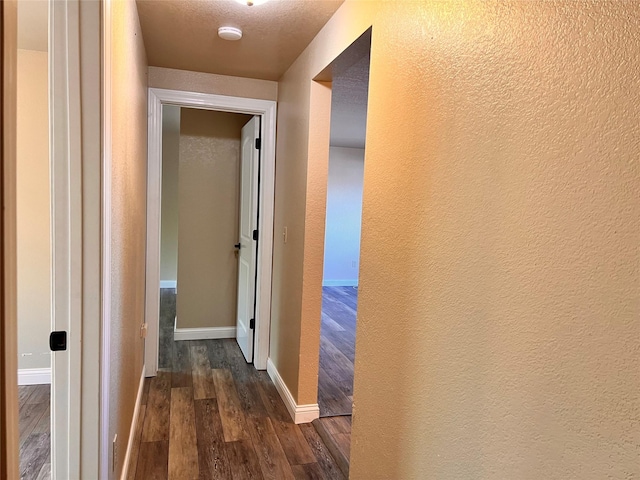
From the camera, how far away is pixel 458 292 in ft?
3.61

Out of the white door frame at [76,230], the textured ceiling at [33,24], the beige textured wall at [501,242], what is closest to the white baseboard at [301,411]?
the beige textured wall at [501,242]

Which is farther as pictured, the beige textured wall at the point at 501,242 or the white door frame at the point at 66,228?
the white door frame at the point at 66,228

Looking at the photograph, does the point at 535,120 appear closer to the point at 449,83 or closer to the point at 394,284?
the point at 449,83

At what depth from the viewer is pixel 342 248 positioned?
706cm

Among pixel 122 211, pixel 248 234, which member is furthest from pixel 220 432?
pixel 248 234

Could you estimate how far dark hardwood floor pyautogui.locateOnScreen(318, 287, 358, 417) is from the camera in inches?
110

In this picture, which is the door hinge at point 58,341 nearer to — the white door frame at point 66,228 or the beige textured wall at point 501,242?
the white door frame at point 66,228

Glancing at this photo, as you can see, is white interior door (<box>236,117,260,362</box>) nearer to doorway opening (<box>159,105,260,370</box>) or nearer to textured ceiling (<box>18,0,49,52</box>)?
doorway opening (<box>159,105,260,370</box>)

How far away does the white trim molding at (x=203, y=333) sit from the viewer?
13.0 ft

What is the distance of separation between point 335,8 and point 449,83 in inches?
42.3

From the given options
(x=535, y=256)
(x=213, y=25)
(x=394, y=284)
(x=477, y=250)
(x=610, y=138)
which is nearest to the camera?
(x=610, y=138)

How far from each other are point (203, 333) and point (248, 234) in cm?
119

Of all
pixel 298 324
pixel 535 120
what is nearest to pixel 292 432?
pixel 298 324

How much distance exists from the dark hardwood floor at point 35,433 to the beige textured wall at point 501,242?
1.57 metres
